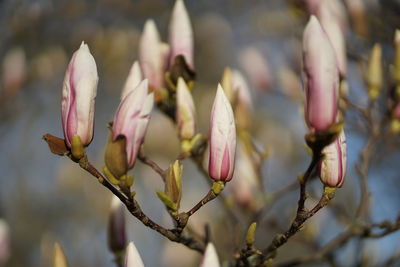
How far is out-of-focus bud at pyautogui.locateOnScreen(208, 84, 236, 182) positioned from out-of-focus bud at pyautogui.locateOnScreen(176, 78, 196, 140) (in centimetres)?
26

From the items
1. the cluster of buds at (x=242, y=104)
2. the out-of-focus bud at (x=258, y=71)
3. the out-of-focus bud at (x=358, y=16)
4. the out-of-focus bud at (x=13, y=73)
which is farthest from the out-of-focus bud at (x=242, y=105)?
the out-of-focus bud at (x=13, y=73)

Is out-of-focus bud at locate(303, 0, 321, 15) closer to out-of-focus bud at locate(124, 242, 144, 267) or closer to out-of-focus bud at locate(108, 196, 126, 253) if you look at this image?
out-of-focus bud at locate(108, 196, 126, 253)

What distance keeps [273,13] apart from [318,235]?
9.19ft

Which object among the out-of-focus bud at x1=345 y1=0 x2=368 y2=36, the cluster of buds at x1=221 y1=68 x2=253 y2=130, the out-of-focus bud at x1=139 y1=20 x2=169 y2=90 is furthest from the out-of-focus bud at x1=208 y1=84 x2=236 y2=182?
the out-of-focus bud at x1=345 y1=0 x2=368 y2=36

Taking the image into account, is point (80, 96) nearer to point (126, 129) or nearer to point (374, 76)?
point (126, 129)

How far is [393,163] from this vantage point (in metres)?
2.36

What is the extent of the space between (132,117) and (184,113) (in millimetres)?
318

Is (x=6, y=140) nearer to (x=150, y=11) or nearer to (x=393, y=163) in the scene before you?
(x=150, y=11)

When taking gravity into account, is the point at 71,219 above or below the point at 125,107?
below

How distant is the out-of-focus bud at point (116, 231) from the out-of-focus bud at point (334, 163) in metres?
0.53

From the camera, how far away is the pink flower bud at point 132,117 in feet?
3.25

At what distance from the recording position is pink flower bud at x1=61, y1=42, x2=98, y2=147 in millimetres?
986

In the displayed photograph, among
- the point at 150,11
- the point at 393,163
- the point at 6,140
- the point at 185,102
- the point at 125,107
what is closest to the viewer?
the point at 125,107

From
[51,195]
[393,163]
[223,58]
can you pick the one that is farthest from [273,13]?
[51,195]
